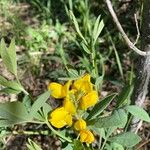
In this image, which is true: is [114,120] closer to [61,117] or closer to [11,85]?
[61,117]

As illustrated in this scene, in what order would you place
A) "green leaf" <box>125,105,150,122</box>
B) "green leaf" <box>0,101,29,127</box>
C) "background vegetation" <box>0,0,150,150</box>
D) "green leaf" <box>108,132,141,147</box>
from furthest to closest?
"background vegetation" <box>0,0,150,150</box>, "green leaf" <box>108,132,141,147</box>, "green leaf" <box>125,105,150,122</box>, "green leaf" <box>0,101,29,127</box>

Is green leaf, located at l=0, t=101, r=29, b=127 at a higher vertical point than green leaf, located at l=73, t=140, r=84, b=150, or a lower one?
higher

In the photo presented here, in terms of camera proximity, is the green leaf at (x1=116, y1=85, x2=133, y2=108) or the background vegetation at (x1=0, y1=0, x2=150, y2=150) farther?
the background vegetation at (x1=0, y1=0, x2=150, y2=150)

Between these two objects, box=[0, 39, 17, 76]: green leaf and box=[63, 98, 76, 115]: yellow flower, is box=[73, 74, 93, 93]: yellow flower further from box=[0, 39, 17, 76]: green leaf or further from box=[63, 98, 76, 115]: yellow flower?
box=[0, 39, 17, 76]: green leaf

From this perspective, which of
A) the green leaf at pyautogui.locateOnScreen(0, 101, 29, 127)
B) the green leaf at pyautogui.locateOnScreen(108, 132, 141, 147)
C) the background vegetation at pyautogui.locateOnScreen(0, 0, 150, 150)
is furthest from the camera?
the background vegetation at pyautogui.locateOnScreen(0, 0, 150, 150)

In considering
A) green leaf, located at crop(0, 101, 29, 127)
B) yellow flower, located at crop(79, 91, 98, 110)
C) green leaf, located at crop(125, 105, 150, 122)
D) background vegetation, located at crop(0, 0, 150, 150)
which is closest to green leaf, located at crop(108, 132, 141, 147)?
green leaf, located at crop(125, 105, 150, 122)

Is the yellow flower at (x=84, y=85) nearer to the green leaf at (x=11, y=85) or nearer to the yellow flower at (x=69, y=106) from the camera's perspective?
the yellow flower at (x=69, y=106)
